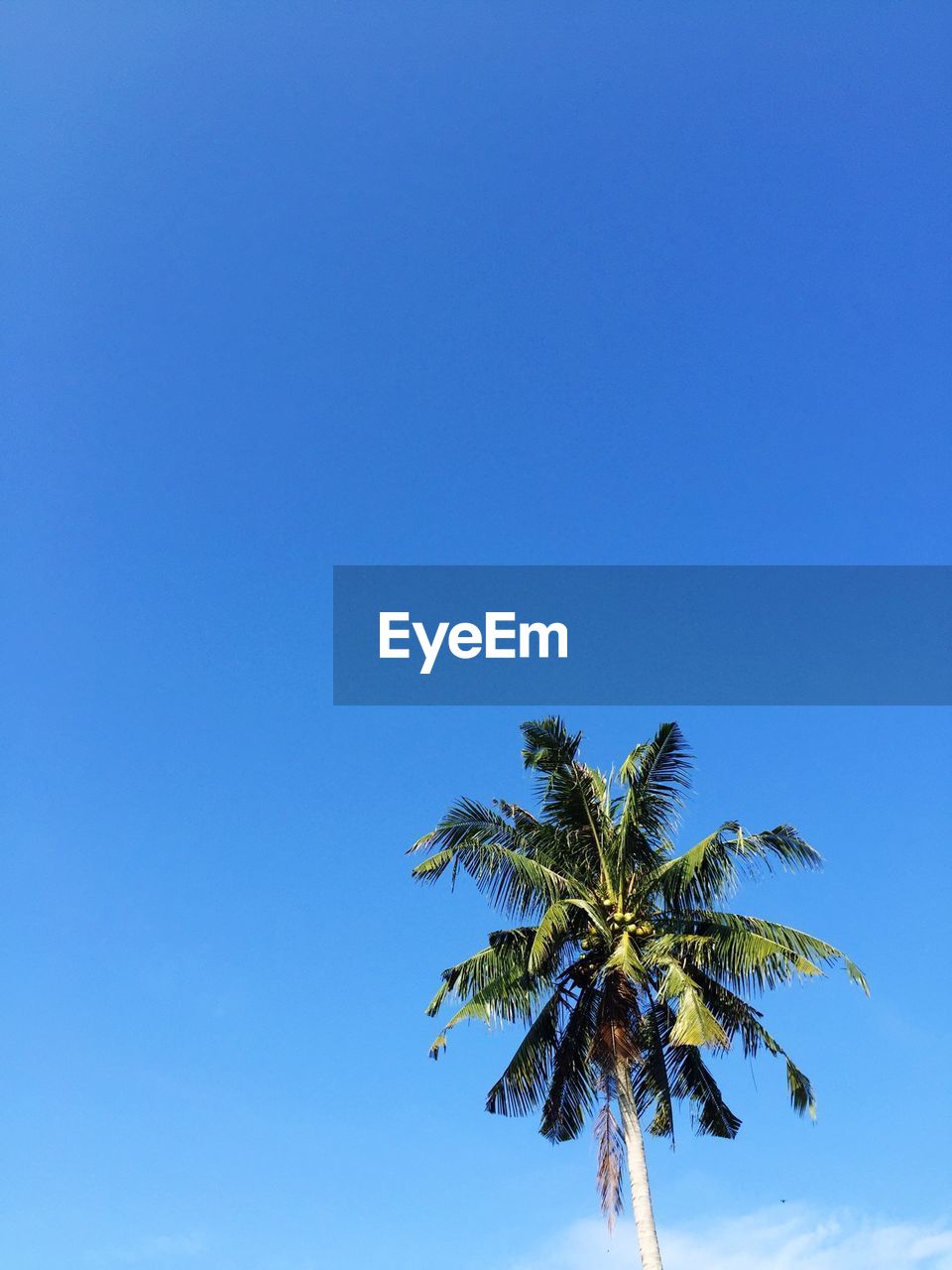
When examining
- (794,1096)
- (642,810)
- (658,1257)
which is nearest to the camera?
(658,1257)

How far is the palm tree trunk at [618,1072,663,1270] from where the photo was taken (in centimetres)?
2191

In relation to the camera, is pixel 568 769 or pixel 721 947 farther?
pixel 568 769

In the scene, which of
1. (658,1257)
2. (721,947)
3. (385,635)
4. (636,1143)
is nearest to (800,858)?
(721,947)

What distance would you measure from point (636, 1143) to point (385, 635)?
10430 mm

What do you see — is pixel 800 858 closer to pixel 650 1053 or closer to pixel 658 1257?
pixel 650 1053

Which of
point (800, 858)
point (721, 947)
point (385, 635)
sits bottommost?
point (721, 947)

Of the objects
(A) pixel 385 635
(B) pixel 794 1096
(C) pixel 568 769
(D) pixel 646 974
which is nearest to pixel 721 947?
(D) pixel 646 974

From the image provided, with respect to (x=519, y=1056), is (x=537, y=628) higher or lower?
higher

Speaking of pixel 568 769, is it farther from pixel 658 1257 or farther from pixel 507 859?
pixel 658 1257

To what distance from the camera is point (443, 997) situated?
25.0 metres

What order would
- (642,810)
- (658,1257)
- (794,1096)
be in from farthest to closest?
(642,810)
(794,1096)
(658,1257)

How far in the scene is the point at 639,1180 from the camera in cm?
2225

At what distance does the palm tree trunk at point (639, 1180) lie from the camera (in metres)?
21.9

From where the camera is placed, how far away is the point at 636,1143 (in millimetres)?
22578
